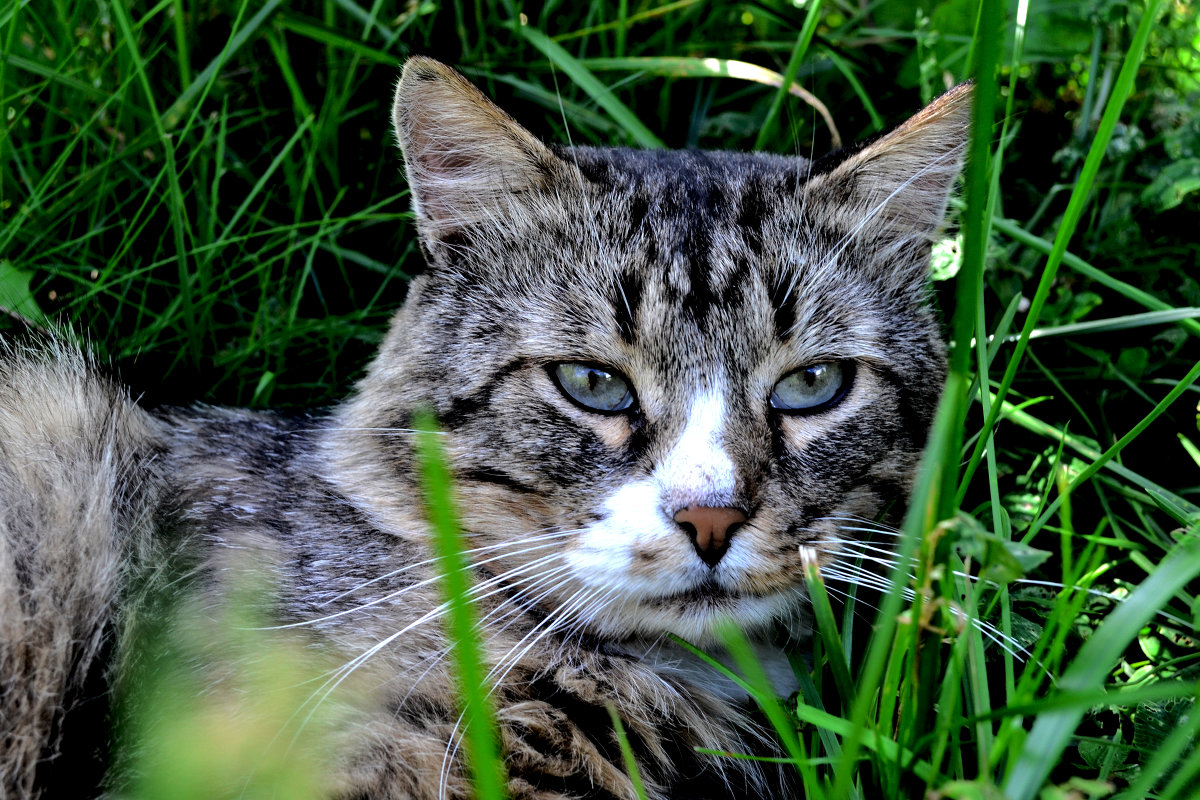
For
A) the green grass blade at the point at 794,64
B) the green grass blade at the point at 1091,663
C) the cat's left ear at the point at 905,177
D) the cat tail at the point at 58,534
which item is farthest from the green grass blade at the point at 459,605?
the green grass blade at the point at 794,64

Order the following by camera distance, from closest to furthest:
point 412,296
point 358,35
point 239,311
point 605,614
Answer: point 605,614 < point 412,296 < point 239,311 < point 358,35

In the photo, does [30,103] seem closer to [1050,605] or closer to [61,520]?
[61,520]

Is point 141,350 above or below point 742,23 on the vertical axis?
below

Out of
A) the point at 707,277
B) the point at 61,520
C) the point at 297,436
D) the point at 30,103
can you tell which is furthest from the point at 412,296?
the point at 30,103

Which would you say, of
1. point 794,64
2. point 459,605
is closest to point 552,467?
point 459,605

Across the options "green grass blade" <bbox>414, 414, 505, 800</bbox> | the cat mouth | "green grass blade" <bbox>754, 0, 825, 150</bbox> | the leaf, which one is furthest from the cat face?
the leaf

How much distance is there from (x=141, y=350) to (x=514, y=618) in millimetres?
1512

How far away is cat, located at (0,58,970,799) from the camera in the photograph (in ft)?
5.84

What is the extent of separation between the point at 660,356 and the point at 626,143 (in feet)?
5.46

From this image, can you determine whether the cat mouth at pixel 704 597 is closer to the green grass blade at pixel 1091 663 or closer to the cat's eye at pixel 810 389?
the cat's eye at pixel 810 389

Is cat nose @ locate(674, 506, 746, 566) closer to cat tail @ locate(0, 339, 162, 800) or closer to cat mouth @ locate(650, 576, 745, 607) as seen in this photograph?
cat mouth @ locate(650, 576, 745, 607)

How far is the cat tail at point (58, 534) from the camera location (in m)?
1.70

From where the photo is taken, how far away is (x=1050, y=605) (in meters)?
2.04

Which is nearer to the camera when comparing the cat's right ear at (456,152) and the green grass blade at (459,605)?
the green grass blade at (459,605)
